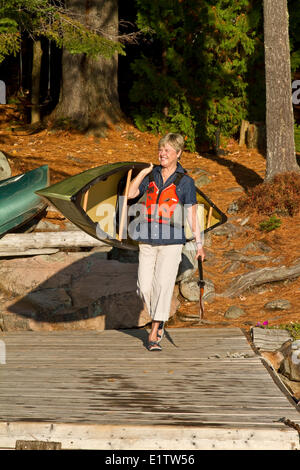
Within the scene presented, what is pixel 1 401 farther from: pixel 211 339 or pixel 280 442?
pixel 211 339

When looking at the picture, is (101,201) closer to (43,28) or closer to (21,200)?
(21,200)

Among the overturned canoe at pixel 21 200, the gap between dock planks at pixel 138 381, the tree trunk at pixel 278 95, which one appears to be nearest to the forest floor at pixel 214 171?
the overturned canoe at pixel 21 200

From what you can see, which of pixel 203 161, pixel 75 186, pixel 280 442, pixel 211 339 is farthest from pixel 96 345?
pixel 203 161

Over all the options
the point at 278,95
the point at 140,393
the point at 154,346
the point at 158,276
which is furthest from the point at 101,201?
the point at 278,95

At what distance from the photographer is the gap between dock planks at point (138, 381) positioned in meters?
5.77

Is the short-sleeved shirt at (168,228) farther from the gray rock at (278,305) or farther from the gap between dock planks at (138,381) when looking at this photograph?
the gray rock at (278,305)

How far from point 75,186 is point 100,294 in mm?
2340

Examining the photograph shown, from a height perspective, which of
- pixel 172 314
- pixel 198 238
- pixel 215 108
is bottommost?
pixel 172 314

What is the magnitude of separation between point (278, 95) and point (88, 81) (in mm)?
6878

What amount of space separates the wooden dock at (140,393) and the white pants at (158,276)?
0.60 m

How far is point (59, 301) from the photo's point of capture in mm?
10641

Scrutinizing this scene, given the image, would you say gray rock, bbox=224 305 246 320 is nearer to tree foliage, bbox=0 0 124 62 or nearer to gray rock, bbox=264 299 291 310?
gray rock, bbox=264 299 291 310

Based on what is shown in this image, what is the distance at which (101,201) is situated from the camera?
30.6ft

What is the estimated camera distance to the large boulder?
1007 centimetres
